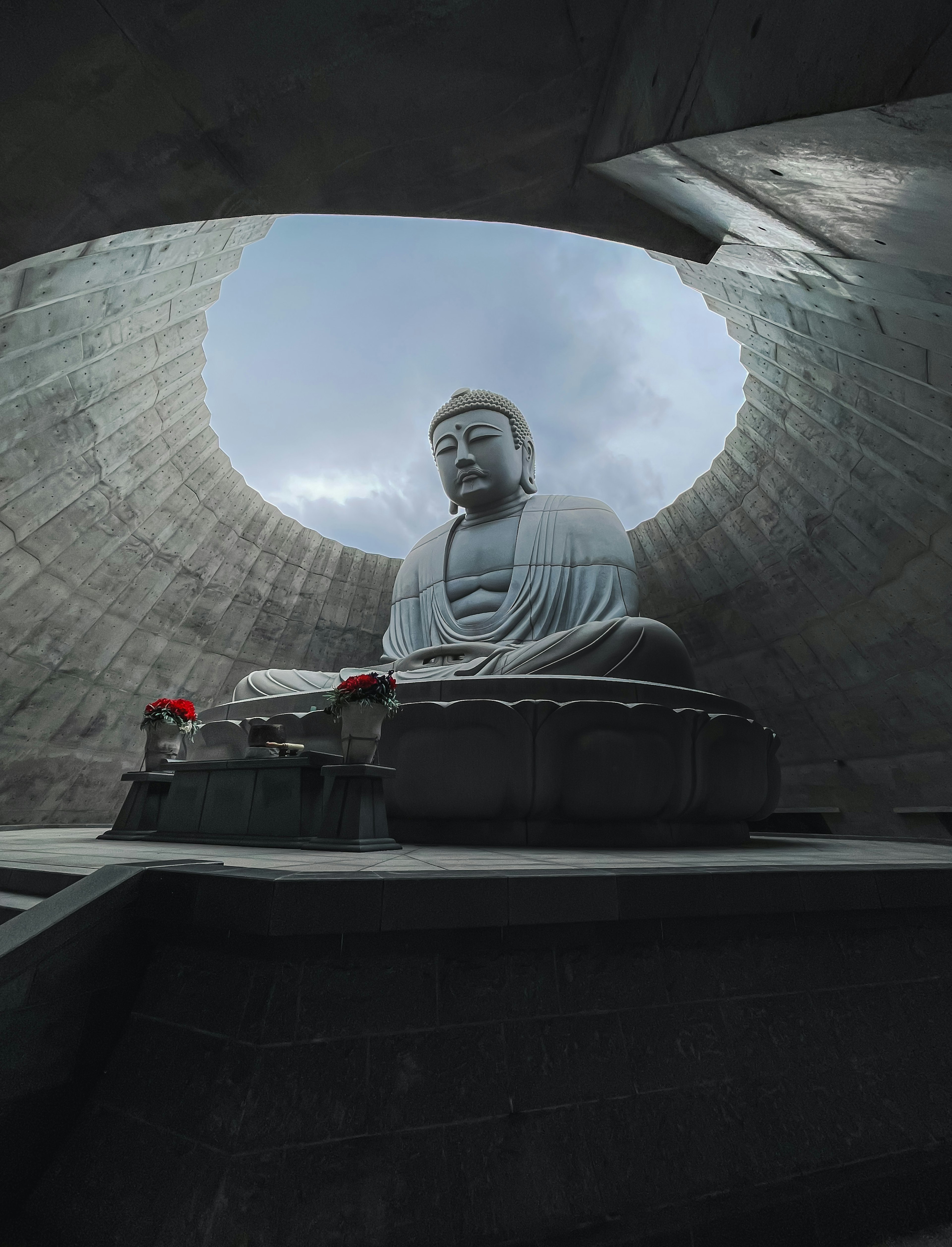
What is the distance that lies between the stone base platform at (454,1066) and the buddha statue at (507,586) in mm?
2495

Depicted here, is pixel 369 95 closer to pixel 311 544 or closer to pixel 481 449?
pixel 481 449

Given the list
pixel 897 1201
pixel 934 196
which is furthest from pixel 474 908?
pixel 934 196

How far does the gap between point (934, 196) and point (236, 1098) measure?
2.57 metres

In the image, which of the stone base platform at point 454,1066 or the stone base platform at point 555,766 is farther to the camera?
the stone base platform at point 555,766

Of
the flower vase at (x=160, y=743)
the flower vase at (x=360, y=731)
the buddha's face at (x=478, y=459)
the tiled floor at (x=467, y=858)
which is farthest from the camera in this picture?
the buddha's face at (x=478, y=459)

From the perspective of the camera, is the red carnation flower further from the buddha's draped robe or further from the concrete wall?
the concrete wall

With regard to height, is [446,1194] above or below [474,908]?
below

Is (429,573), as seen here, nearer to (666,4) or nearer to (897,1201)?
(666,4)

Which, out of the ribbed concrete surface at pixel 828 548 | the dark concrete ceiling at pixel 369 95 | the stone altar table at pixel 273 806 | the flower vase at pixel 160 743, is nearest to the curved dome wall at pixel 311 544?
the ribbed concrete surface at pixel 828 548

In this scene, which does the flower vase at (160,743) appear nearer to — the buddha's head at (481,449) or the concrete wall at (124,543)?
the concrete wall at (124,543)

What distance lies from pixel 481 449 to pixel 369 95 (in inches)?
164

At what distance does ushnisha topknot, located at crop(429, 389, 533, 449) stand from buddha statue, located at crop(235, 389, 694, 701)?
11mm

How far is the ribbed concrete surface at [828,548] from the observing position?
450cm

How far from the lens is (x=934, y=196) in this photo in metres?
1.70
